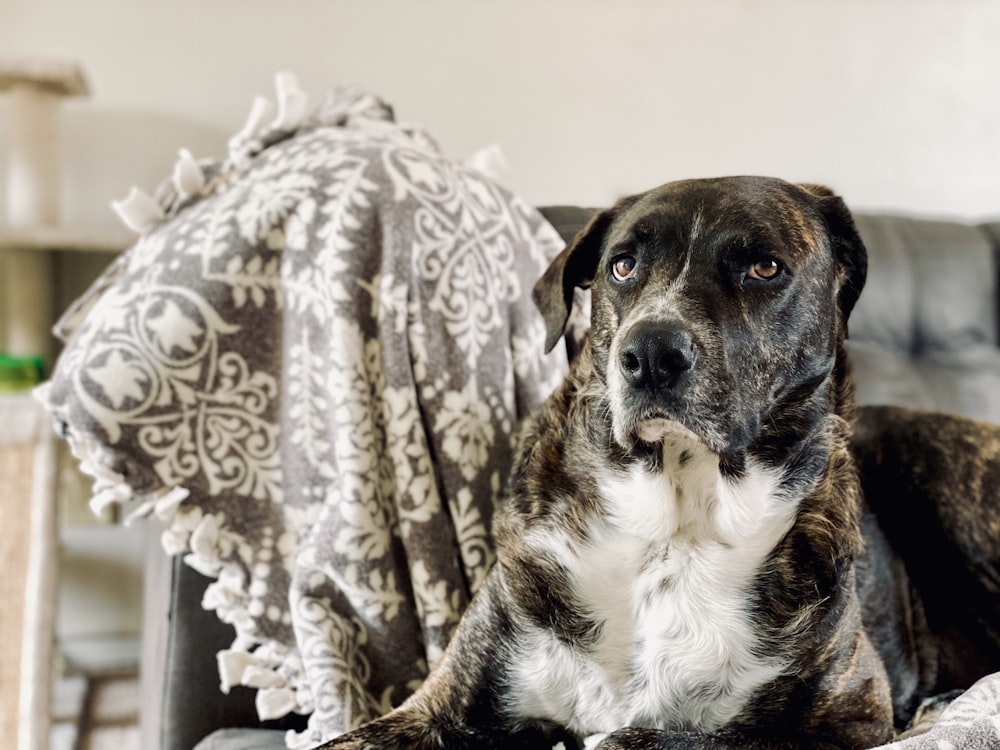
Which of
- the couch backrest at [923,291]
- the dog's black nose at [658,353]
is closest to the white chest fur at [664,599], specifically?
the dog's black nose at [658,353]

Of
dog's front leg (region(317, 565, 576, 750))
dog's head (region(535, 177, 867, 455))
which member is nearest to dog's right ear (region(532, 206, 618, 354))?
dog's head (region(535, 177, 867, 455))

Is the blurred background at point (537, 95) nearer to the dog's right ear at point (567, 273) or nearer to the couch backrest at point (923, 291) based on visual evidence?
the couch backrest at point (923, 291)

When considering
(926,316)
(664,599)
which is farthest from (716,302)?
(926,316)

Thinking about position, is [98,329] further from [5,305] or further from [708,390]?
[5,305]

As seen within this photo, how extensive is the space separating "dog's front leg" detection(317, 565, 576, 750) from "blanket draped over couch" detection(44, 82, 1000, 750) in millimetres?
135

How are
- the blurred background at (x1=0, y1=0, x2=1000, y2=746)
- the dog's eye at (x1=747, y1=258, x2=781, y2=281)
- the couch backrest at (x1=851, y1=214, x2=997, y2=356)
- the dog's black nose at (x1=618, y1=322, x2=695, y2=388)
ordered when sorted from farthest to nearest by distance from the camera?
the blurred background at (x1=0, y1=0, x2=1000, y2=746) < the couch backrest at (x1=851, y1=214, x2=997, y2=356) < the dog's eye at (x1=747, y1=258, x2=781, y2=281) < the dog's black nose at (x1=618, y1=322, x2=695, y2=388)

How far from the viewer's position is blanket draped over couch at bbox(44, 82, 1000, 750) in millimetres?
1347

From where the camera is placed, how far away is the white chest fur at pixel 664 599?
3.78 feet

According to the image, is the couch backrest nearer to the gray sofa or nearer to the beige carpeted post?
the gray sofa

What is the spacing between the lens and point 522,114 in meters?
2.82

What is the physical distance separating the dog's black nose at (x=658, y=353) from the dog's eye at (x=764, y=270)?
0.18 metres

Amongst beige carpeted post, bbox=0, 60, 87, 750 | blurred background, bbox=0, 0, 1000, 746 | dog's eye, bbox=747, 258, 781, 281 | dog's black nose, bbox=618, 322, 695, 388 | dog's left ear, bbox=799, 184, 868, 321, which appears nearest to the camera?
dog's black nose, bbox=618, 322, 695, 388

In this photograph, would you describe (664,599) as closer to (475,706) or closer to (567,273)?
(475,706)

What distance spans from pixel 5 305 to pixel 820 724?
2.36 m
